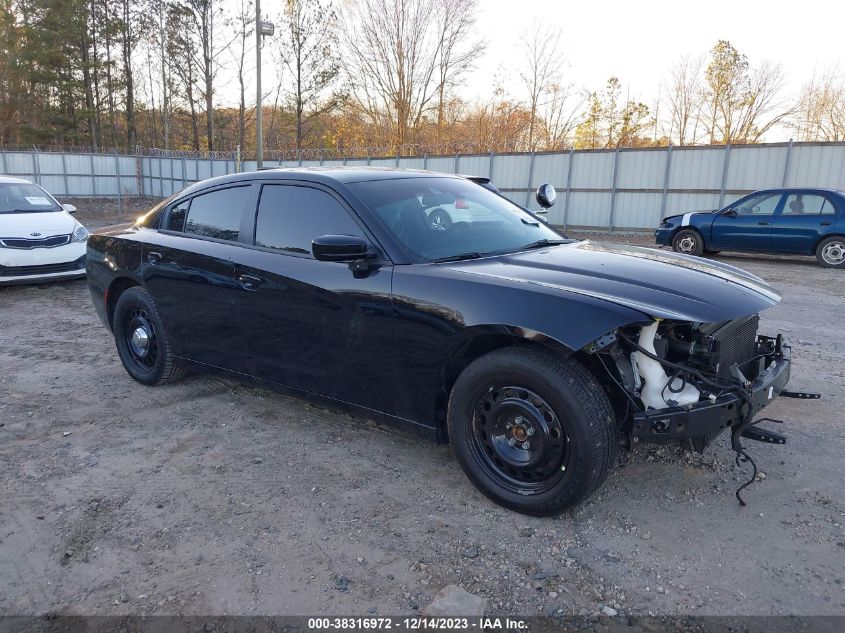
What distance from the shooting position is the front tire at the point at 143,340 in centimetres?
450

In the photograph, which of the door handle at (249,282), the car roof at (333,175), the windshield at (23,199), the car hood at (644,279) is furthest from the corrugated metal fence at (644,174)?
the door handle at (249,282)

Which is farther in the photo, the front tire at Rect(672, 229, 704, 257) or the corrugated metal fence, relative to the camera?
the corrugated metal fence

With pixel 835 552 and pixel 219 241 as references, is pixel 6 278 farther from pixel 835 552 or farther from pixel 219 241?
pixel 835 552

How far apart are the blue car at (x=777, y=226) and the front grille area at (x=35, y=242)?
11.6 metres

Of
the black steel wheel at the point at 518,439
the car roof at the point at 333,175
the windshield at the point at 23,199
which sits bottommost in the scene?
the black steel wheel at the point at 518,439

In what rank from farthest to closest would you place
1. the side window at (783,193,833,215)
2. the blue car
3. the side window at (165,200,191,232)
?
1. the side window at (783,193,833,215)
2. the blue car
3. the side window at (165,200,191,232)

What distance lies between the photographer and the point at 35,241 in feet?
27.9

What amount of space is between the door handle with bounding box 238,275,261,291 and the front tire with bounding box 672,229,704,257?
1123 centimetres

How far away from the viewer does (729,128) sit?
3275cm

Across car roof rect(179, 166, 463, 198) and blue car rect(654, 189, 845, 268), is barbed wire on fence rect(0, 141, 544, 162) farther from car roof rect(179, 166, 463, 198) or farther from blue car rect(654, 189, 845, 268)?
car roof rect(179, 166, 463, 198)

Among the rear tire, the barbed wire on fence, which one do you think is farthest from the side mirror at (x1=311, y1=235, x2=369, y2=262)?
the barbed wire on fence

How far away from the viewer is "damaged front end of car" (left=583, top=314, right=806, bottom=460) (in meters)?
2.56

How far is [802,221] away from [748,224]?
3.01 feet

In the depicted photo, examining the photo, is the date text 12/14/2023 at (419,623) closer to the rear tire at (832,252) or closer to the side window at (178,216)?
the side window at (178,216)
